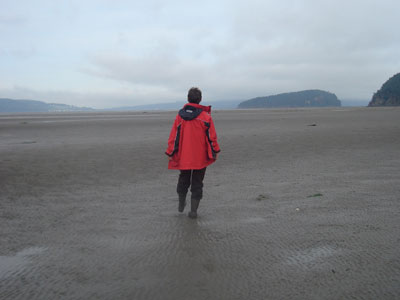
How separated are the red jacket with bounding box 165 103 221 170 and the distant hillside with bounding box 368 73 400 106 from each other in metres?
133

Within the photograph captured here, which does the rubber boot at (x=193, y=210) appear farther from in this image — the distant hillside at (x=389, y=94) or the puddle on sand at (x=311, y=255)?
the distant hillside at (x=389, y=94)

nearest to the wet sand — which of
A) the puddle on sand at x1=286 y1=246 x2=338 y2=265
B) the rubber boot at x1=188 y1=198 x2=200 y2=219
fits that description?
the puddle on sand at x1=286 y1=246 x2=338 y2=265

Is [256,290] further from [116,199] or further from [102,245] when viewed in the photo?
[116,199]

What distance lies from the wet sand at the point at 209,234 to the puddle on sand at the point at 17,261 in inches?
0.5

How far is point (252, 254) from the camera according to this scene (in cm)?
345

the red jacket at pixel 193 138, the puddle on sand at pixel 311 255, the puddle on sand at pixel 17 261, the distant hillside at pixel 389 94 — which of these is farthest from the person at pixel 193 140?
the distant hillside at pixel 389 94

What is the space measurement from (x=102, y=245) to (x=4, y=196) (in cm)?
357

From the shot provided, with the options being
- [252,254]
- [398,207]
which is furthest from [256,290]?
[398,207]

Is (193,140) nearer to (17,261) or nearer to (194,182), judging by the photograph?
(194,182)

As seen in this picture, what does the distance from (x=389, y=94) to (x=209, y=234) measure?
14201cm

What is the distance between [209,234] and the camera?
4.11m

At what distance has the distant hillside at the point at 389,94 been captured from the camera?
12088cm

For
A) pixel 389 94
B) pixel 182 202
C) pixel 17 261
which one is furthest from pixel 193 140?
pixel 389 94

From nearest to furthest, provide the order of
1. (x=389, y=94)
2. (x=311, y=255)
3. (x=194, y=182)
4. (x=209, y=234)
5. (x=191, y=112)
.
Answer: (x=311, y=255)
(x=209, y=234)
(x=191, y=112)
(x=194, y=182)
(x=389, y=94)
